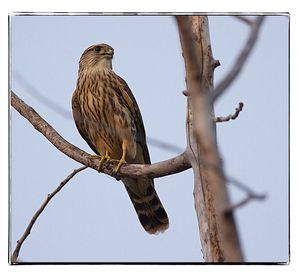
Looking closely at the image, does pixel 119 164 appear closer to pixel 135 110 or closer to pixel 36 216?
pixel 135 110

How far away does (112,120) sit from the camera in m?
3.03

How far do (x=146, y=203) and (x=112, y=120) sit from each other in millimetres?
468

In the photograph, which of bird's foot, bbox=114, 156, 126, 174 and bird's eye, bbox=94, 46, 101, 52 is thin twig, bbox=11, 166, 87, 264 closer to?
bird's foot, bbox=114, 156, 126, 174

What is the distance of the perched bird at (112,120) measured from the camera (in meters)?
2.98

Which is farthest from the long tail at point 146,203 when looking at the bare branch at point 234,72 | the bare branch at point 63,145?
the bare branch at point 234,72

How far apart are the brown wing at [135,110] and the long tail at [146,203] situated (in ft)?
0.46

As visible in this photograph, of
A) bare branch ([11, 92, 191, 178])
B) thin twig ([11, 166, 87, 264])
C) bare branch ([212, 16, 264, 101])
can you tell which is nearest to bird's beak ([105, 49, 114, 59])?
bare branch ([11, 92, 191, 178])

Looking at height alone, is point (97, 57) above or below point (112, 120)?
above

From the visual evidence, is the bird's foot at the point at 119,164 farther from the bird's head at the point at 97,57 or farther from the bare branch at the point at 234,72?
the bare branch at the point at 234,72

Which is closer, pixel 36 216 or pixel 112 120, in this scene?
pixel 36 216

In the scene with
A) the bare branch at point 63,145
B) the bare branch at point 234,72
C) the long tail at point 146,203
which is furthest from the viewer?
the long tail at point 146,203

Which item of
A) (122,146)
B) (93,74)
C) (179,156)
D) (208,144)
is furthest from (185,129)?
(208,144)

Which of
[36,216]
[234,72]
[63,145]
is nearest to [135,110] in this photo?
[63,145]
